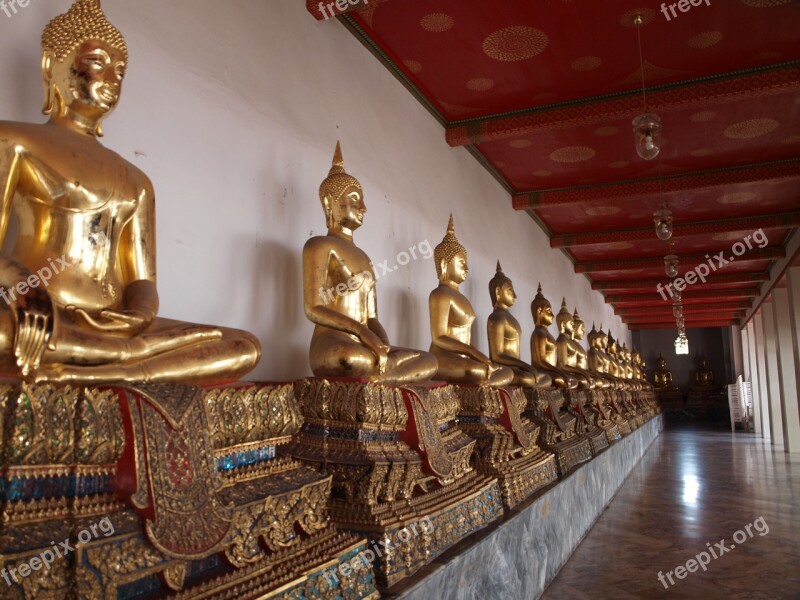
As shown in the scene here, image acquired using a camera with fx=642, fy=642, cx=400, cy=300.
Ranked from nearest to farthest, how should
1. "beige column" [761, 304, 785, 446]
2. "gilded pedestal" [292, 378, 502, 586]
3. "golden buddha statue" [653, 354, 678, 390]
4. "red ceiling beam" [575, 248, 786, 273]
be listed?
"gilded pedestal" [292, 378, 502, 586]
"red ceiling beam" [575, 248, 786, 273]
"beige column" [761, 304, 785, 446]
"golden buddha statue" [653, 354, 678, 390]

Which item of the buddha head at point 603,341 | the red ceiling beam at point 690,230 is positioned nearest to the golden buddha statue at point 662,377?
the buddha head at point 603,341

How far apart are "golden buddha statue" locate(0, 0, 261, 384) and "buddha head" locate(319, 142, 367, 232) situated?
1.08 metres

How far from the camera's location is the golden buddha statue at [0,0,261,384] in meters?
1.71

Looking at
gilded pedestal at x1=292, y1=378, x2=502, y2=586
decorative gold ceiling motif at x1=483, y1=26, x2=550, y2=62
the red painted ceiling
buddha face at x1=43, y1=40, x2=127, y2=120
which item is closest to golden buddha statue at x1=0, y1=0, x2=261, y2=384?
buddha face at x1=43, y1=40, x2=127, y2=120

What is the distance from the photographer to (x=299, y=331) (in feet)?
11.1

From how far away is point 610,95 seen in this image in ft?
16.8

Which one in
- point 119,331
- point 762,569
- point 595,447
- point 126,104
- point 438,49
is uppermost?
point 438,49

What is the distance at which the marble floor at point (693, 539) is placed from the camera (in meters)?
3.21

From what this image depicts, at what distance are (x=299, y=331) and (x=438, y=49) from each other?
2.33m

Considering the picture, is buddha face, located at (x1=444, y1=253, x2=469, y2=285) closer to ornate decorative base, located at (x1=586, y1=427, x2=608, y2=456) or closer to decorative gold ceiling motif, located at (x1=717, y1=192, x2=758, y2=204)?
ornate decorative base, located at (x1=586, y1=427, x2=608, y2=456)

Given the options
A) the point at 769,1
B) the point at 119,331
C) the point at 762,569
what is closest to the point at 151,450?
the point at 119,331

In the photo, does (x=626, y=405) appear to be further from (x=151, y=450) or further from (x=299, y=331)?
(x=151, y=450)

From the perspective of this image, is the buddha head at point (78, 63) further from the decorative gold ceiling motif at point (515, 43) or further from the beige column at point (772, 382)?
the beige column at point (772, 382)

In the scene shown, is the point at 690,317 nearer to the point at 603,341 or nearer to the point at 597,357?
the point at 603,341
